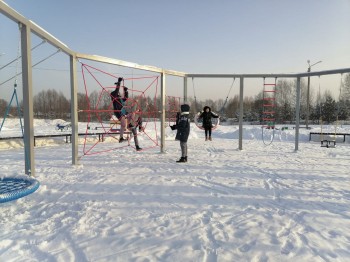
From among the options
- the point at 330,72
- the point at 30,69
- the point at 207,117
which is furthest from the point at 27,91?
the point at 330,72

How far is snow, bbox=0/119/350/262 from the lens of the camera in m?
2.47

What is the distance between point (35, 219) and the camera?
10.5 ft

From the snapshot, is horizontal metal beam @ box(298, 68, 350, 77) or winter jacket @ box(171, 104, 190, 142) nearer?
winter jacket @ box(171, 104, 190, 142)

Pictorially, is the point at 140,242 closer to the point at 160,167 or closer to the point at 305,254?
the point at 305,254

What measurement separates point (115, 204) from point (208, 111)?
7.33 metres

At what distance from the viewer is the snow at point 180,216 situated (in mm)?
2475

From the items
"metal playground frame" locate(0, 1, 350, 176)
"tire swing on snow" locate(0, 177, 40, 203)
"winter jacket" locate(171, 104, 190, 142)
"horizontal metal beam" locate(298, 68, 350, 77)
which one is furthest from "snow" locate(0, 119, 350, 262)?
"horizontal metal beam" locate(298, 68, 350, 77)

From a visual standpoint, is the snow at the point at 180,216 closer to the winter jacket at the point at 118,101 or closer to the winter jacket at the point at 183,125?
the winter jacket at the point at 183,125

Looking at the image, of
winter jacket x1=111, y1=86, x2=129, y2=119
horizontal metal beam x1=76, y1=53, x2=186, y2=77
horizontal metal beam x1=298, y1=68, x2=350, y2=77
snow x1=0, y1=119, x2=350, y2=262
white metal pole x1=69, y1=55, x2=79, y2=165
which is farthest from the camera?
horizontal metal beam x1=298, y1=68, x2=350, y2=77

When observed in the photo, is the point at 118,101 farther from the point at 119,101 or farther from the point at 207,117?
the point at 207,117

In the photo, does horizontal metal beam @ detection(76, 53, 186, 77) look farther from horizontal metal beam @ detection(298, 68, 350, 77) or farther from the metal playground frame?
horizontal metal beam @ detection(298, 68, 350, 77)

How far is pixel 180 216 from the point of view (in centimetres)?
336

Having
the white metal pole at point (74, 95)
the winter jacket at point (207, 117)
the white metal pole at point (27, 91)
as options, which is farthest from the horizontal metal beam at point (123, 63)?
the white metal pole at point (27, 91)

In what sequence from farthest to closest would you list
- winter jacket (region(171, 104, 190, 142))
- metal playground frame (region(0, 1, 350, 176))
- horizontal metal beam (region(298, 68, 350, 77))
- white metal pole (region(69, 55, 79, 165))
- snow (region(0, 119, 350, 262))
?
horizontal metal beam (region(298, 68, 350, 77)) → winter jacket (region(171, 104, 190, 142)) → white metal pole (region(69, 55, 79, 165)) → metal playground frame (region(0, 1, 350, 176)) → snow (region(0, 119, 350, 262))
